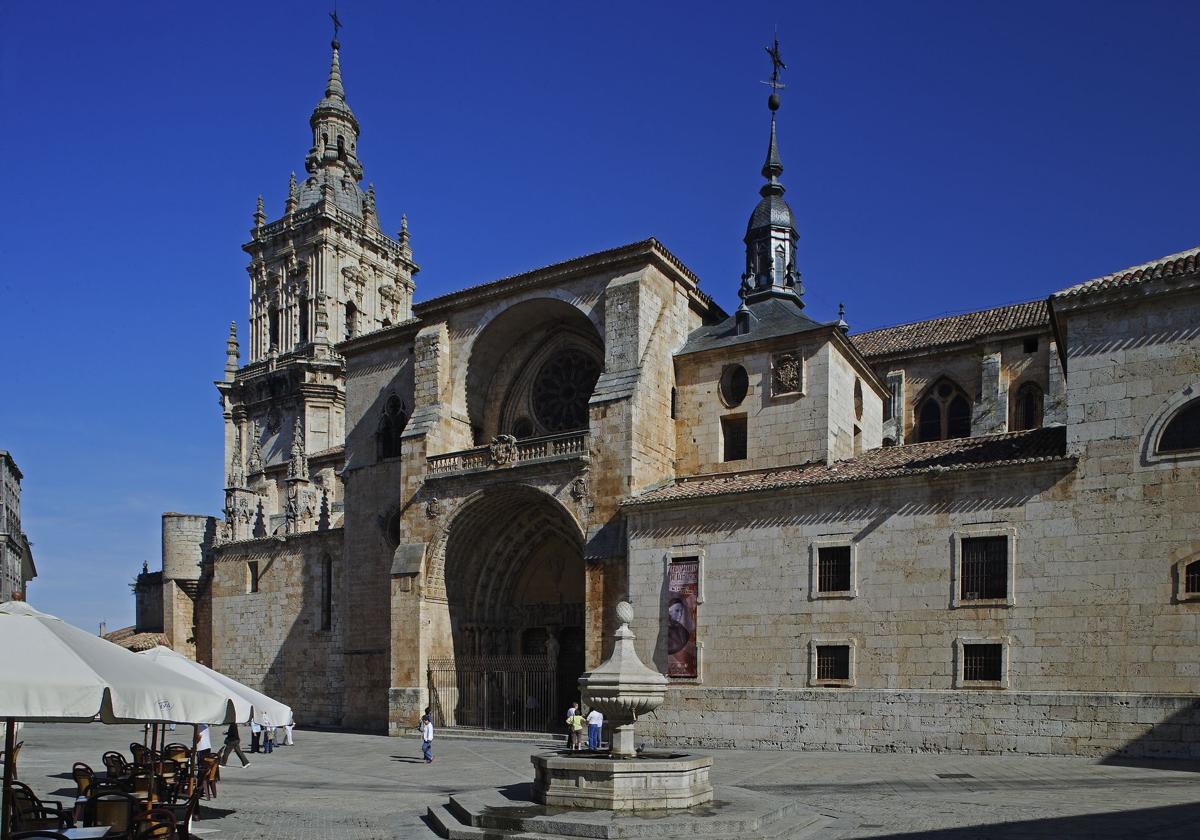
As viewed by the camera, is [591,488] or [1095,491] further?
[591,488]

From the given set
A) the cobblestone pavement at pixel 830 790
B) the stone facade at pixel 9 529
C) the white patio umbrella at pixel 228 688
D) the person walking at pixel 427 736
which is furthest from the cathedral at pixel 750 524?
the stone facade at pixel 9 529

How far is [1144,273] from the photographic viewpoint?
18.9 metres

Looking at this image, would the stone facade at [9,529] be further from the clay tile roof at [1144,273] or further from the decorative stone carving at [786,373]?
the clay tile roof at [1144,273]

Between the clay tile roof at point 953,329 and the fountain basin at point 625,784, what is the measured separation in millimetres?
21002

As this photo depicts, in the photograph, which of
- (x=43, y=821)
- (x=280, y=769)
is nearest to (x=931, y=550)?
(x=280, y=769)

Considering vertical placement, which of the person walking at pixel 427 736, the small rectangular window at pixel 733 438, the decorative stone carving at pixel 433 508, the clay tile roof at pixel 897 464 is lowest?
the person walking at pixel 427 736

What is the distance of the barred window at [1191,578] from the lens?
17.6 m

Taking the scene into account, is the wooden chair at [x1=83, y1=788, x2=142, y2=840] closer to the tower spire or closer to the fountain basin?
the fountain basin

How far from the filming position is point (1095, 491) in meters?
18.6

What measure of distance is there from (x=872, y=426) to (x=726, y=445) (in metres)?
5.43

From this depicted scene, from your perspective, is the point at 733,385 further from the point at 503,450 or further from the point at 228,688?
the point at 228,688

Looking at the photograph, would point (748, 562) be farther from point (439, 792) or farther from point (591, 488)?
point (439, 792)

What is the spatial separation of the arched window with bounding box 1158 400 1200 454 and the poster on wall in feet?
30.9

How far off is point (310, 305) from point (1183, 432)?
1725 inches
